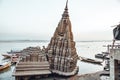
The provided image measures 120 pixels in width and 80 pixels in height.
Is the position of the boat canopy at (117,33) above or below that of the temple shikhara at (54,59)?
above

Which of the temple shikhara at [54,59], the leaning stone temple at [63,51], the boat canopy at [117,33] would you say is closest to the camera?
the boat canopy at [117,33]

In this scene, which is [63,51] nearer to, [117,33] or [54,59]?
[54,59]

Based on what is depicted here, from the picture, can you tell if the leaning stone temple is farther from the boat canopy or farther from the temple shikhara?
the boat canopy

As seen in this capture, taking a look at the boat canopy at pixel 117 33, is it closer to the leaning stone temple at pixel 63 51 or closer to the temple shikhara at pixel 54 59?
the temple shikhara at pixel 54 59

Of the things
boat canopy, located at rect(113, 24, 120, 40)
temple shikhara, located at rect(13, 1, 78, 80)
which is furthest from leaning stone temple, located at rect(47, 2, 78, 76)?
boat canopy, located at rect(113, 24, 120, 40)

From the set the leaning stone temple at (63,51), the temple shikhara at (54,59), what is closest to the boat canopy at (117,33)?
the temple shikhara at (54,59)

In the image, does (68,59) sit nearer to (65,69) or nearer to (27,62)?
(65,69)

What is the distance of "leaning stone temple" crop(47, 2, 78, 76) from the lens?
980 inches

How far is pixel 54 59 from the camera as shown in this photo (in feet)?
85.2

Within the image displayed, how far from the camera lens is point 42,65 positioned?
22.9 metres

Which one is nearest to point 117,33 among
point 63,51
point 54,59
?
point 63,51

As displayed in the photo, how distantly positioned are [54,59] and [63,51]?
2008 millimetres

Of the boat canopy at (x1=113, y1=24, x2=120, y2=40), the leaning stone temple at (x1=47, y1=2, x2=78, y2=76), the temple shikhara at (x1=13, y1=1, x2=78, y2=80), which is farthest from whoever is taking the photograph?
the leaning stone temple at (x1=47, y1=2, x2=78, y2=76)

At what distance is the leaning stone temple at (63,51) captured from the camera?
2490cm
